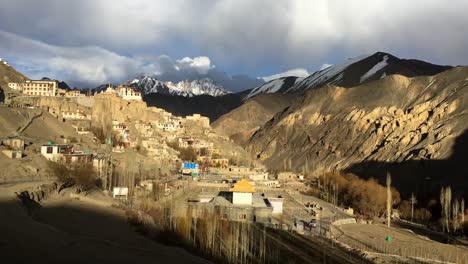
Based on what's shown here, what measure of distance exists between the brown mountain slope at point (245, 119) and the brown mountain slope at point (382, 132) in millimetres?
9964

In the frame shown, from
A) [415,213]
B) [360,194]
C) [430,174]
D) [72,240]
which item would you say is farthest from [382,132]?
[72,240]

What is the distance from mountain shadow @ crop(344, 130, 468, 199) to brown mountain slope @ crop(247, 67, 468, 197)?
0.44 ft

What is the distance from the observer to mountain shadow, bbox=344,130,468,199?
224 feet

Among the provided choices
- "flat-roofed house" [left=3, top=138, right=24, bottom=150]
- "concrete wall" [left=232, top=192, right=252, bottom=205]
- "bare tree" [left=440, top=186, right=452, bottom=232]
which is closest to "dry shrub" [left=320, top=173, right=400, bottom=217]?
"bare tree" [left=440, top=186, right=452, bottom=232]

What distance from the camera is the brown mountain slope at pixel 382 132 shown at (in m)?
80.4

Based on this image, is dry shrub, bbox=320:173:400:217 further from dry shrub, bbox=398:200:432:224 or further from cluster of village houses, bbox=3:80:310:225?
cluster of village houses, bbox=3:80:310:225

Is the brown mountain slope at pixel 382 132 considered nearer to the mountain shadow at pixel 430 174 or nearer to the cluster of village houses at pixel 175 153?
the mountain shadow at pixel 430 174

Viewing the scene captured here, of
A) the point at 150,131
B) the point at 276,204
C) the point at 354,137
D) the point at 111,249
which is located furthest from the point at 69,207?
the point at 354,137

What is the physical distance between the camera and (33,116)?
7025 centimetres

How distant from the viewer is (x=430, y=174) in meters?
75.8

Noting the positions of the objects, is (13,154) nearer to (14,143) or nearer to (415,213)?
(14,143)

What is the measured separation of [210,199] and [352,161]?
6141 cm

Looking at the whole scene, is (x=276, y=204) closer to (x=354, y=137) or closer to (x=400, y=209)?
(x=400, y=209)

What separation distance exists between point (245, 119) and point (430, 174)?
100234 millimetres
